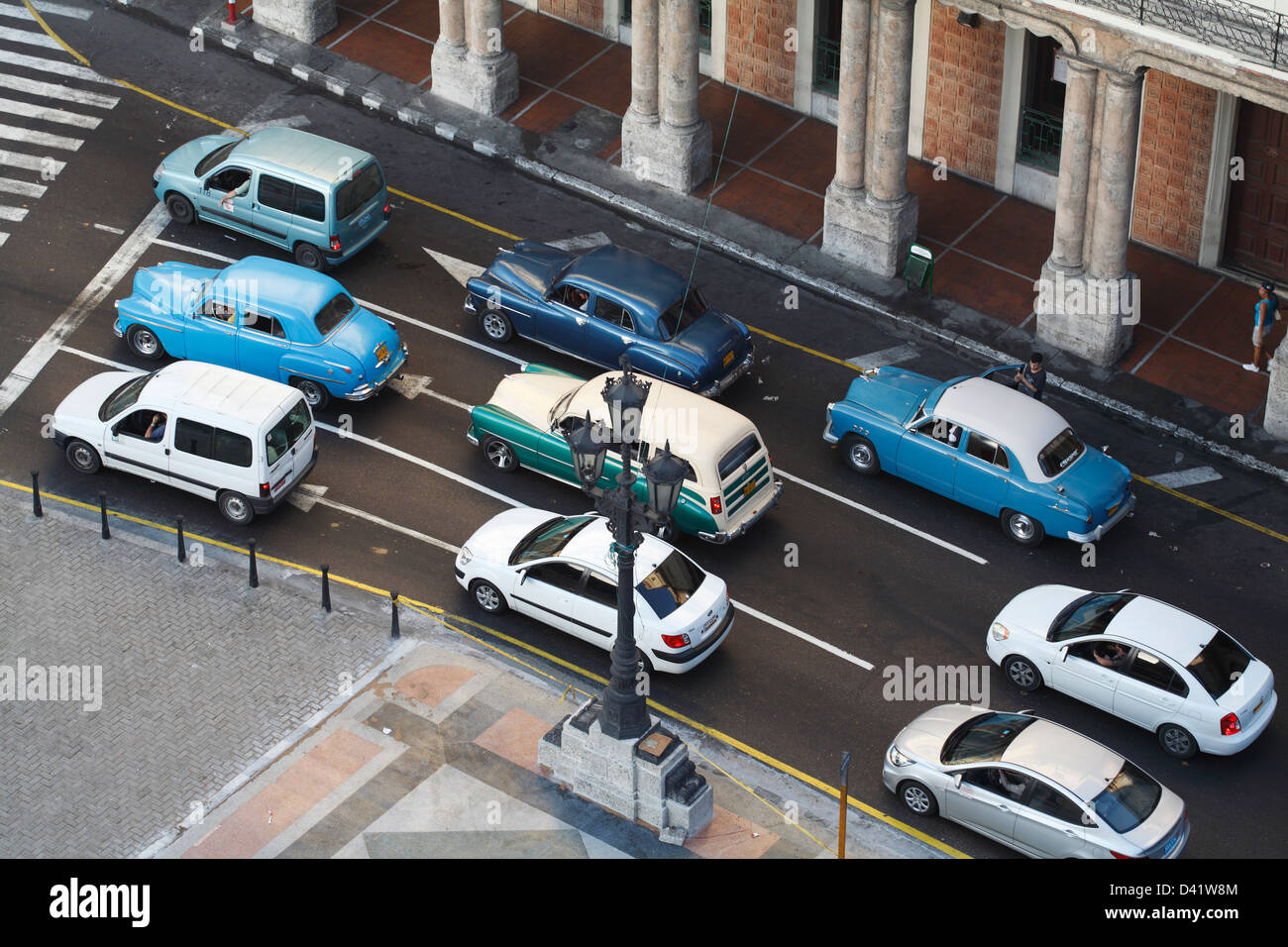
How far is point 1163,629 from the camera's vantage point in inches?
1117

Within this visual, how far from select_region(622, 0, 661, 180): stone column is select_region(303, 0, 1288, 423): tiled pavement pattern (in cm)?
78

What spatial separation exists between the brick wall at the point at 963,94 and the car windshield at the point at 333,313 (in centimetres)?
1205

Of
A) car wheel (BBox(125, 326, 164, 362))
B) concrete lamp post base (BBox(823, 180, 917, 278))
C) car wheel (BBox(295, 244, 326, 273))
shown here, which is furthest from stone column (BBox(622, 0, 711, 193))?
car wheel (BBox(125, 326, 164, 362))

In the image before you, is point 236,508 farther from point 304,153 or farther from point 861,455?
point 861,455

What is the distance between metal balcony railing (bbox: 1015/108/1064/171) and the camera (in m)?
38.4

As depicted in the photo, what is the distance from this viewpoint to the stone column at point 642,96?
38625 mm

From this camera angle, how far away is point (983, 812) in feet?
88.0

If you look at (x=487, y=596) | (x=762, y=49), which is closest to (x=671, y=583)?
(x=487, y=596)

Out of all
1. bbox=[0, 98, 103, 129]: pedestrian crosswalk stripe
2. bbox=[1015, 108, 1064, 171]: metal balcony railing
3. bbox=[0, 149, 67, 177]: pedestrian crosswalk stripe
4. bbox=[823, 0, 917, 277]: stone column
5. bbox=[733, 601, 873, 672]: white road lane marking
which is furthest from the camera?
bbox=[0, 98, 103, 129]: pedestrian crosswalk stripe

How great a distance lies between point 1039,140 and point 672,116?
665 cm

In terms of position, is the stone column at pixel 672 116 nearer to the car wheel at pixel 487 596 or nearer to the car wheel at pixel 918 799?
the car wheel at pixel 487 596

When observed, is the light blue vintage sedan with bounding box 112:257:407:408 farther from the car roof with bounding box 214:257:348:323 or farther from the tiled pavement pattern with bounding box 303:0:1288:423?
the tiled pavement pattern with bounding box 303:0:1288:423

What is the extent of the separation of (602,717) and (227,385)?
877 centimetres

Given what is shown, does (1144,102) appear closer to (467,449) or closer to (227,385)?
(467,449)
